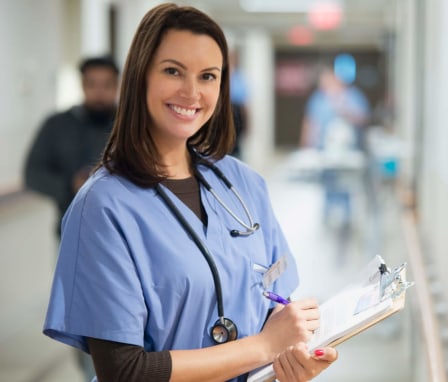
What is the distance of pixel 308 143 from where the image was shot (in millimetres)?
10617

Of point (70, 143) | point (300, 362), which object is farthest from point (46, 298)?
point (300, 362)

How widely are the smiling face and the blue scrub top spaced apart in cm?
13

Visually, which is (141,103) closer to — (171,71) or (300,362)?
(171,71)

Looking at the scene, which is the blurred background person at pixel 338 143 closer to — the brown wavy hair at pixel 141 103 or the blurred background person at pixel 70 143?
the blurred background person at pixel 70 143

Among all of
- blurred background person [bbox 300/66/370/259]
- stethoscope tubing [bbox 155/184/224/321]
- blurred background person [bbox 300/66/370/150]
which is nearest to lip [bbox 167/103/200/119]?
stethoscope tubing [bbox 155/184/224/321]

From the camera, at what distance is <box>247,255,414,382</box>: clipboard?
1.29m

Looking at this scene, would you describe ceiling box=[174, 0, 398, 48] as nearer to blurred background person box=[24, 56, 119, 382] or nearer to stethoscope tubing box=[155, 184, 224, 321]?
blurred background person box=[24, 56, 119, 382]

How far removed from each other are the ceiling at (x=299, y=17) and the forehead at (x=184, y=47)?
8756 mm

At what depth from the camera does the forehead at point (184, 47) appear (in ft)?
4.74

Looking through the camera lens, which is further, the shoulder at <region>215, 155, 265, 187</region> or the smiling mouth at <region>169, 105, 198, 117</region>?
the shoulder at <region>215, 155, 265, 187</region>

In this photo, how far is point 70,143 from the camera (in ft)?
11.7

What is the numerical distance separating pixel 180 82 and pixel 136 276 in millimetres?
345

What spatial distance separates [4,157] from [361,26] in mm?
12889

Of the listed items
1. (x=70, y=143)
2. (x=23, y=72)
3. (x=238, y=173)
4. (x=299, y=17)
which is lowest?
(x=70, y=143)
